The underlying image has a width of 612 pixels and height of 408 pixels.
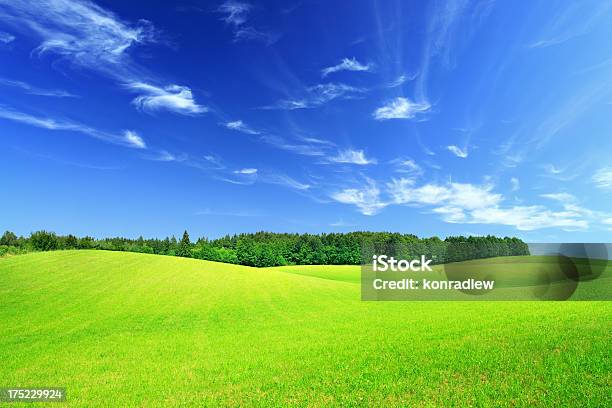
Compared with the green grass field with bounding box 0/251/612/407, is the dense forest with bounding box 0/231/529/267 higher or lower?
higher

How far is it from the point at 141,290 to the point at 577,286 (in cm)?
4646

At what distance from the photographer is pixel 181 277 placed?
175ft

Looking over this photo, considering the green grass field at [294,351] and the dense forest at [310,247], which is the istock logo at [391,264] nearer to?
the green grass field at [294,351]

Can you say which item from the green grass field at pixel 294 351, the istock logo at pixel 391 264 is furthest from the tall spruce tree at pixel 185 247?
the istock logo at pixel 391 264

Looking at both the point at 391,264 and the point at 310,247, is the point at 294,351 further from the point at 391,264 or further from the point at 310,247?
the point at 310,247

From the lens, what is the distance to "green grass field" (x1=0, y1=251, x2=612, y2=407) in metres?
13.7

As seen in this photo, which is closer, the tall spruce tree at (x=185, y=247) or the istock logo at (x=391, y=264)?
the istock logo at (x=391, y=264)

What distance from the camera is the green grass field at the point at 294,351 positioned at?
13.7m

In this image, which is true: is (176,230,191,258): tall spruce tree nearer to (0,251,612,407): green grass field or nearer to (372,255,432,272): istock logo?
(0,251,612,407): green grass field

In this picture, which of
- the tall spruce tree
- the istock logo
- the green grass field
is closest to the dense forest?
the tall spruce tree

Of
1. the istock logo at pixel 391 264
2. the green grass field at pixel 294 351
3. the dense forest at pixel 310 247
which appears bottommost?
the green grass field at pixel 294 351

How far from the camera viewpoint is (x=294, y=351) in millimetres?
20266

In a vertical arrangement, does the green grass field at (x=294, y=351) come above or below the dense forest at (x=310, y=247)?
below

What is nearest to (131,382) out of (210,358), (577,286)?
(210,358)
